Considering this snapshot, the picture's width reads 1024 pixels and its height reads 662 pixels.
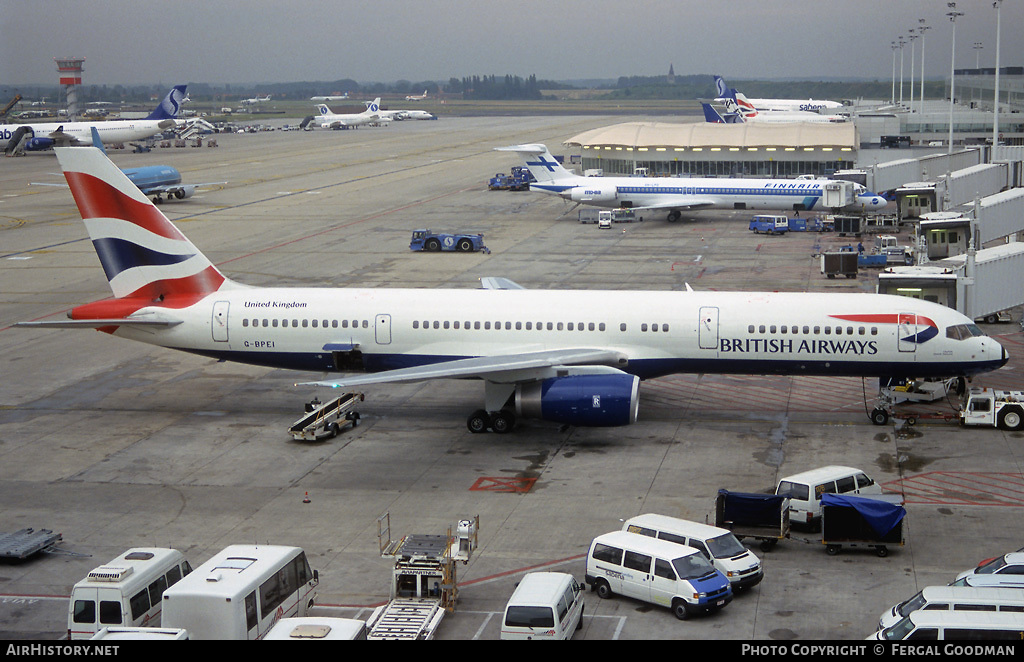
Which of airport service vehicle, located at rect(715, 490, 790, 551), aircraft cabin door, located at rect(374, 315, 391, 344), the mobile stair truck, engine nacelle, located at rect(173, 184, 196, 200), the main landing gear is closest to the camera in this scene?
the mobile stair truck

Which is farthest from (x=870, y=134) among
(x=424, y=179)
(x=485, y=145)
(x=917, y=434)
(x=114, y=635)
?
(x=114, y=635)

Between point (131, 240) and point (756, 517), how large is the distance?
24571 millimetres

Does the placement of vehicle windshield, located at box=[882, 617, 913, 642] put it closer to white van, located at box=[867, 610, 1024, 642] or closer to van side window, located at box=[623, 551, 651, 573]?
white van, located at box=[867, 610, 1024, 642]

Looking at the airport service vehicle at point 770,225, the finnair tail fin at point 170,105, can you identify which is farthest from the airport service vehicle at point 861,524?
the finnair tail fin at point 170,105

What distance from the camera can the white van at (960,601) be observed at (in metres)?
20.2

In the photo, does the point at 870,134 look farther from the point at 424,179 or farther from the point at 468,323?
the point at 468,323

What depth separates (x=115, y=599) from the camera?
21.5 metres

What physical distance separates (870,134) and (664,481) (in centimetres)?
10890

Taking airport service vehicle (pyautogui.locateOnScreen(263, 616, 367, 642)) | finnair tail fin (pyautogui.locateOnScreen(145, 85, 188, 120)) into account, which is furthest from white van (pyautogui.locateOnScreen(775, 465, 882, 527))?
finnair tail fin (pyautogui.locateOnScreen(145, 85, 188, 120))

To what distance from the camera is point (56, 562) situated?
26328 millimetres

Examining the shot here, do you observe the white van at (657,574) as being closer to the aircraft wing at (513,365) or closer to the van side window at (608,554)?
the van side window at (608,554)

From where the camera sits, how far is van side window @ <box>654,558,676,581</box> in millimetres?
22891

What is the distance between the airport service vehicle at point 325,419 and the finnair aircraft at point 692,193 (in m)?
53.1

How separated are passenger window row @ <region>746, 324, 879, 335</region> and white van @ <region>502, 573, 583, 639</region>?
17078mm
